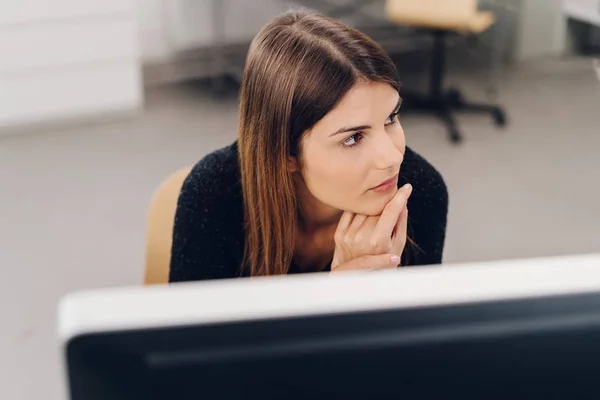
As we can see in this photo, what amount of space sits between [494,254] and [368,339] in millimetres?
2106

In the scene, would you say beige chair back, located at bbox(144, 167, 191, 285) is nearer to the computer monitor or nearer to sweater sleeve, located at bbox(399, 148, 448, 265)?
sweater sleeve, located at bbox(399, 148, 448, 265)

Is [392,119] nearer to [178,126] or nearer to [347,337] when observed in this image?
[347,337]

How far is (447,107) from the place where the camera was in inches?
128

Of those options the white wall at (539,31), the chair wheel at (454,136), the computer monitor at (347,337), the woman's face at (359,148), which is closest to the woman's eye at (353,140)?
the woman's face at (359,148)

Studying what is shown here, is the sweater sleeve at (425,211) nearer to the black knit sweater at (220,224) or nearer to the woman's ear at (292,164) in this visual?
the black knit sweater at (220,224)

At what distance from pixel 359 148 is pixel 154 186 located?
2.05 meters

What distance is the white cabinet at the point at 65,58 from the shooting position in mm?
2953

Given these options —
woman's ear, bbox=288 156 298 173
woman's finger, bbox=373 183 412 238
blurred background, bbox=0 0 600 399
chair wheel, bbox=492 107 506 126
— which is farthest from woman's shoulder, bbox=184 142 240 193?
chair wheel, bbox=492 107 506 126

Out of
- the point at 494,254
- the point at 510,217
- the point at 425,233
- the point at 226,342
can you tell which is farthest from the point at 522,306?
the point at 510,217

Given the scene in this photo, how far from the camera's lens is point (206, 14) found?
363 cm

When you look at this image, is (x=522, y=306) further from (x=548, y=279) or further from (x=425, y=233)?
(x=425, y=233)

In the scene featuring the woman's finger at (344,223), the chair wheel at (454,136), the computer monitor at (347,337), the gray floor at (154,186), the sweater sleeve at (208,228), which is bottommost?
the gray floor at (154,186)

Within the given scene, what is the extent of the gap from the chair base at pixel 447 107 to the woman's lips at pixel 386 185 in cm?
241

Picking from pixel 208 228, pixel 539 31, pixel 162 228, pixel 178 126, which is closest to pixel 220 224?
pixel 208 228
